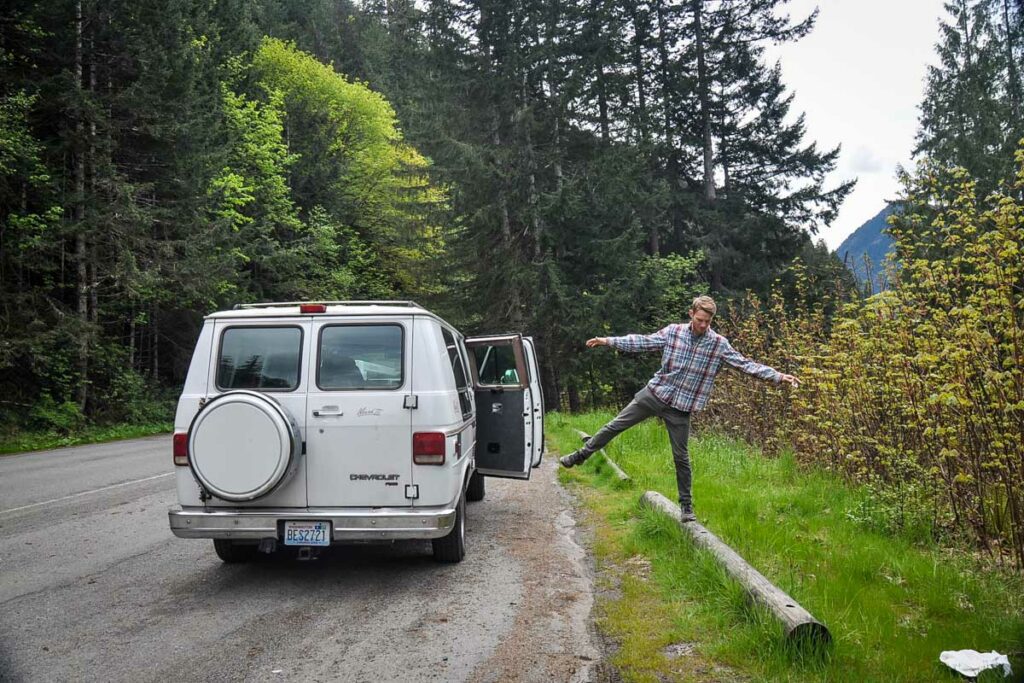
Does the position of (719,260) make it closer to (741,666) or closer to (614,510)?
(614,510)

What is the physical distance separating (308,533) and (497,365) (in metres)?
3.97

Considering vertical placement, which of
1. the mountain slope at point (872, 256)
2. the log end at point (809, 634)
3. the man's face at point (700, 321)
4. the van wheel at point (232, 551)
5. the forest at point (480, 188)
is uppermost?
the forest at point (480, 188)

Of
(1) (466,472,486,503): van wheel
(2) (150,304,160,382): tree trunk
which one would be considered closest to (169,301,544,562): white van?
(1) (466,472,486,503): van wheel

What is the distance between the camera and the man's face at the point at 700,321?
6512 millimetres

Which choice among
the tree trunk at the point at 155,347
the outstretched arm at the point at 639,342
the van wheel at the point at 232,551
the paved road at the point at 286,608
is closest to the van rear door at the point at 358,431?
the paved road at the point at 286,608

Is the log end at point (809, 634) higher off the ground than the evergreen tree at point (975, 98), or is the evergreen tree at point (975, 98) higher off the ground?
the evergreen tree at point (975, 98)

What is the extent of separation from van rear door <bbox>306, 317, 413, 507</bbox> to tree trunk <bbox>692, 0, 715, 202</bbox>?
2692 centimetres

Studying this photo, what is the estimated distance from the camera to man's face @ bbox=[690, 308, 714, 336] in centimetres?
651

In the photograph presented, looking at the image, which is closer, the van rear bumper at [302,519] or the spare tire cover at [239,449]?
the spare tire cover at [239,449]

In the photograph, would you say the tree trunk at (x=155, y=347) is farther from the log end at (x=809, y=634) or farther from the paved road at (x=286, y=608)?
the log end at (x=809, y=634)

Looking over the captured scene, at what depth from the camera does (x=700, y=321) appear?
6535 millimetres

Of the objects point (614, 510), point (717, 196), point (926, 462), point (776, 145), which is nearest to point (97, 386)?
point (614, 510)

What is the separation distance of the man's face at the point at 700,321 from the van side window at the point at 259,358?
3.53 meters

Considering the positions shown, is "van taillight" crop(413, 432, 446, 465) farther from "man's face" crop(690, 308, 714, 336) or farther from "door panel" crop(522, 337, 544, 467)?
"door panel" crop(522, 337, 544, 467)
